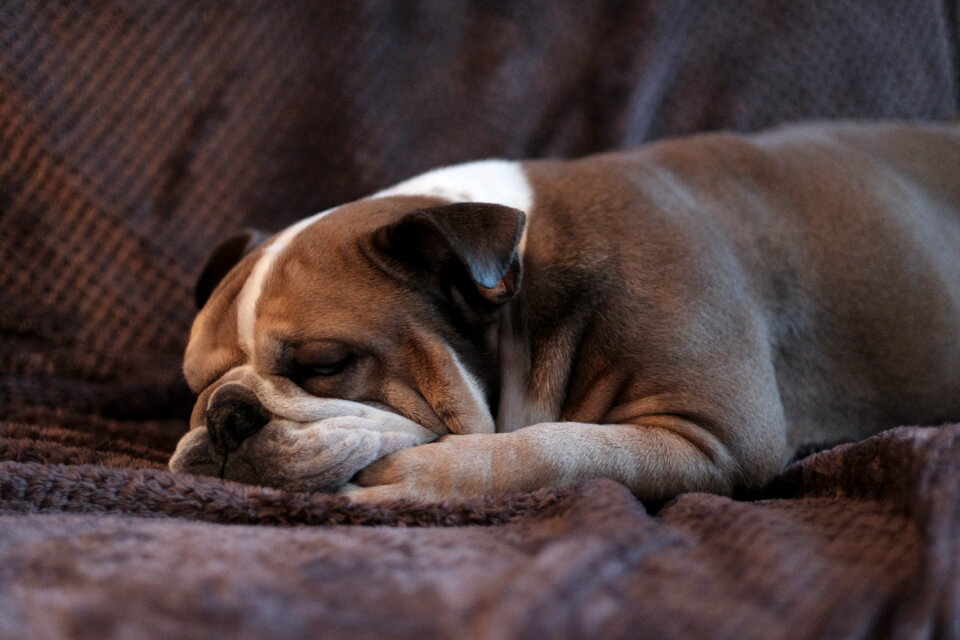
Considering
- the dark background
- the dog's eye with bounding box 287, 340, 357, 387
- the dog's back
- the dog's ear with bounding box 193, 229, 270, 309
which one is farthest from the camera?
the dark background

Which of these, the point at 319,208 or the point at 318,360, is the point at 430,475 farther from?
the point at 319,208

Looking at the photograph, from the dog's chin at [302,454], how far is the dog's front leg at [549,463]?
0.04 meters

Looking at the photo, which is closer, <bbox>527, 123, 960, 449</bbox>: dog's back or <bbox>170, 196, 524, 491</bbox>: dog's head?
<bbox>170, 196, 524, 491</bbox>: dog's head

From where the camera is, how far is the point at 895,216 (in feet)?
6.50

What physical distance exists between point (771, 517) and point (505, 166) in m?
1.11

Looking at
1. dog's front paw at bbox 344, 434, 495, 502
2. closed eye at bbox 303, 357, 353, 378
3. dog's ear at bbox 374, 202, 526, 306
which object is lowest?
dog's front paw at bbox 344, 434, 495, 502

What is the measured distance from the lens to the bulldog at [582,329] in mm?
1447

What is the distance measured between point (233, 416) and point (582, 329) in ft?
2.33

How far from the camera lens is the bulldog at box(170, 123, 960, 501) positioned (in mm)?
1447

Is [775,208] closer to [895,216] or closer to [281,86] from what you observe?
[895,216]

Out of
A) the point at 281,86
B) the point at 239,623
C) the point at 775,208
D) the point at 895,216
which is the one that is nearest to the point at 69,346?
the point at 281,86

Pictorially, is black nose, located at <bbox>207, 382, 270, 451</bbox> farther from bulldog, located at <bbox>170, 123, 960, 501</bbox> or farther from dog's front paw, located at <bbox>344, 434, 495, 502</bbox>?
dog's front paw, located at <bbox>344, 434, 495, 502</bbox>

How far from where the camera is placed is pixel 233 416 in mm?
1458

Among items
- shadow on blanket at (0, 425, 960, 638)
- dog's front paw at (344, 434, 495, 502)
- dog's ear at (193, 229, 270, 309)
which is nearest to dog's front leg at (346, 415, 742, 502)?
dog's front paw at (344, 434, 495, 502)
